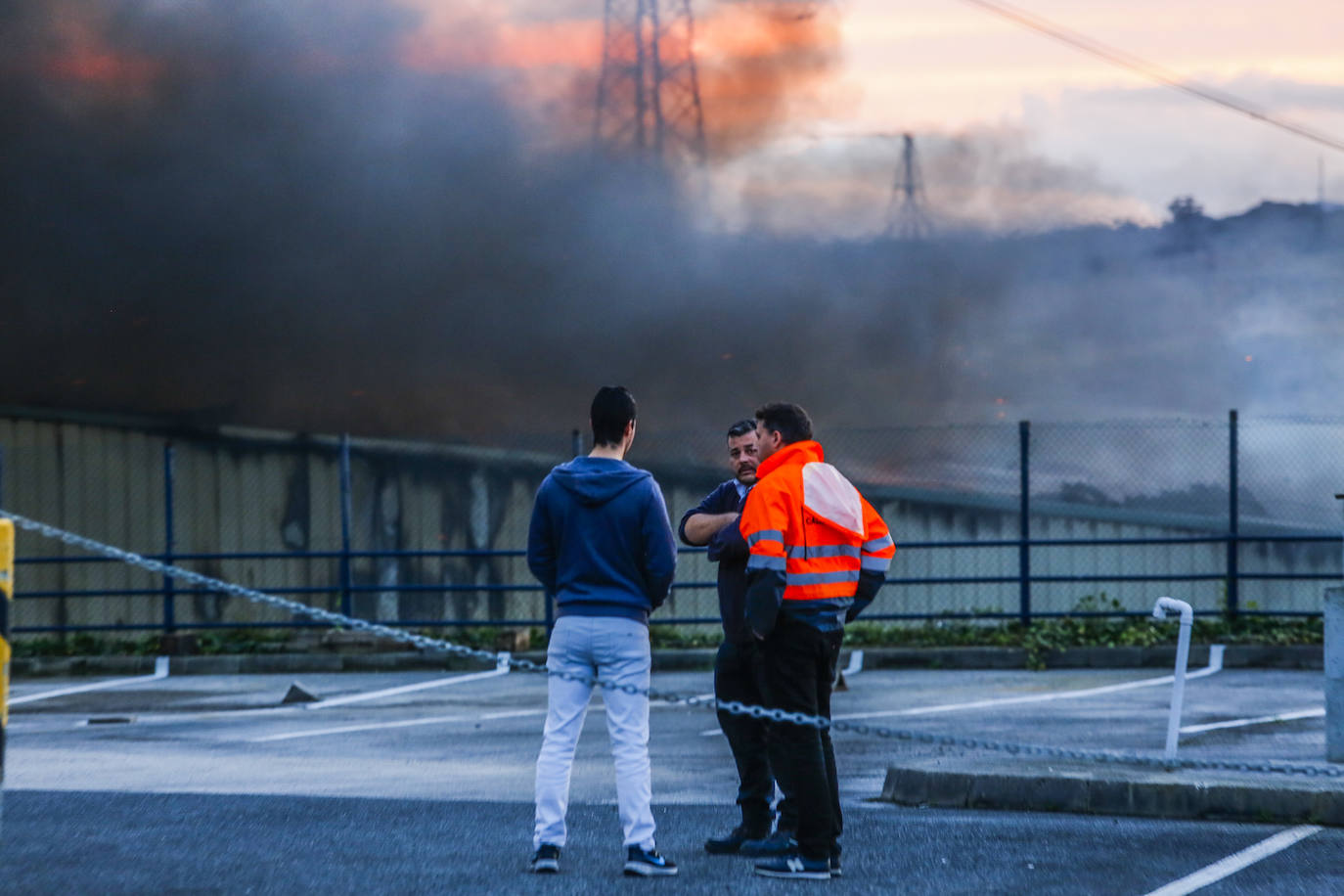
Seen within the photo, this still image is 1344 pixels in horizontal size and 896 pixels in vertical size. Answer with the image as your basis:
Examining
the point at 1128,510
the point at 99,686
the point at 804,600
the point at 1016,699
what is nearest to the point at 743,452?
the point at 804,600

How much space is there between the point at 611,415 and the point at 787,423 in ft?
2.23

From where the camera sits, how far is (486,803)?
7.14m

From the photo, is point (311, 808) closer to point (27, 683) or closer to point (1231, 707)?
point (1231, 707)

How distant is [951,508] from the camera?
58.5 feet

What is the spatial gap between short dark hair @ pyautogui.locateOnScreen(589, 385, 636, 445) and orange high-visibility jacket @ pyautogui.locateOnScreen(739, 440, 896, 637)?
534 millimetres

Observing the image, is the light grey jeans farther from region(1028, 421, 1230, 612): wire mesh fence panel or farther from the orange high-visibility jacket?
region(1028, 421, 1230, 612): wire mesh fence panel

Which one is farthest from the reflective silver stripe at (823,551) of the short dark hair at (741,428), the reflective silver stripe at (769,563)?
the short dark hair at (741,428)

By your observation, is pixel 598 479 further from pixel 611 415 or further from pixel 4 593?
pixel 4 593

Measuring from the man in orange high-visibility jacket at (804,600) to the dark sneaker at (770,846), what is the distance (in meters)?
0.12

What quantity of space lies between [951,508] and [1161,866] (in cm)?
1221

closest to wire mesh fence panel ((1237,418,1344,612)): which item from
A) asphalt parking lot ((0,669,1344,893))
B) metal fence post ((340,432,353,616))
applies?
asphalt parking lot ((0,669,1344,893))

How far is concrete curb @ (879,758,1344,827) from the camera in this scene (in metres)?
6.66

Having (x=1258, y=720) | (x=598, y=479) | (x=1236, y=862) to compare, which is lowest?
(x=1258, y=720)

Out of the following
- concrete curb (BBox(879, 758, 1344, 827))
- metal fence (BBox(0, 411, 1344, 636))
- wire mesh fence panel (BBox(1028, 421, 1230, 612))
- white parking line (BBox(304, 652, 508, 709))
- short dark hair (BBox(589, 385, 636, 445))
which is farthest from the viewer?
wire mesh fence panel (BBox(1028, 421, 1230, 612))
